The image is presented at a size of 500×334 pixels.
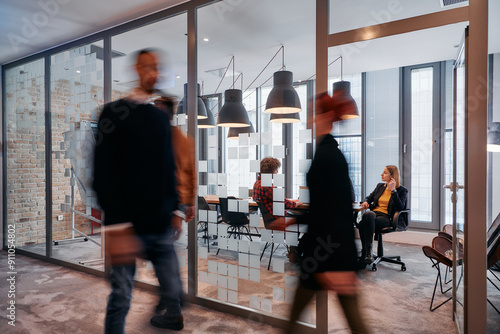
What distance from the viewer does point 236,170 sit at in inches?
113

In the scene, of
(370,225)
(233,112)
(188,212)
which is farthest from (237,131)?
(370,225)

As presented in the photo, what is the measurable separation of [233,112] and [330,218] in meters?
1.56

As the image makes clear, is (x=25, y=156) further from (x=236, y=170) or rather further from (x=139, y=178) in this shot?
(x=139, y=178)

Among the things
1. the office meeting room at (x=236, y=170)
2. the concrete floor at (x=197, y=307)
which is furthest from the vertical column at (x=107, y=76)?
the concrete floor at (x=197, y=307)

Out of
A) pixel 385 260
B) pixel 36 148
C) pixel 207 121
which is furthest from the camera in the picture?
pixel 36 148

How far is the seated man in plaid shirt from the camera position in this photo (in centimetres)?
264

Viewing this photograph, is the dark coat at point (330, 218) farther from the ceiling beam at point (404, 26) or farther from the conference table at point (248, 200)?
the ceiling beam at point (404, 26)

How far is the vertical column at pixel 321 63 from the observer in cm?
239

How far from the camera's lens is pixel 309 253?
1.62 metres

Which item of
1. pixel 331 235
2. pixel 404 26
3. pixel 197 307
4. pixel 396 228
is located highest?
pixel 404 26

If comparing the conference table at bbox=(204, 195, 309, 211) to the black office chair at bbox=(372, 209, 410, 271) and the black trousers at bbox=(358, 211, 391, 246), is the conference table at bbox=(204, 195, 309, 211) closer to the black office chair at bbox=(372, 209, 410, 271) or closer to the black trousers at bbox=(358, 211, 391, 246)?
the black trousers at bbox=(358, 211, 391, 246)

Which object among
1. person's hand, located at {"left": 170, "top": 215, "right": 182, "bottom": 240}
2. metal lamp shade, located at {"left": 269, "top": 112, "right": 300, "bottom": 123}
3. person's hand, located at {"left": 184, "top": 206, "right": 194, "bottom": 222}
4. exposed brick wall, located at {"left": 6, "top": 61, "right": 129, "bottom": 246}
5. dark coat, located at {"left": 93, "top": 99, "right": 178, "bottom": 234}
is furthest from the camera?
exposed brick wall, located at {"left": 6, "top": 61, "right": 129, "bottom": 246}

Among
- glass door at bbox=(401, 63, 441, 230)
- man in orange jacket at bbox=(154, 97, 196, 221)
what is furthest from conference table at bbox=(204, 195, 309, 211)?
glass door at bbox=(401, 63, 441, 230)

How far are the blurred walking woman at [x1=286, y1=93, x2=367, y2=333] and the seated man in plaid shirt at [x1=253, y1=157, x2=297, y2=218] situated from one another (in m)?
0.93
